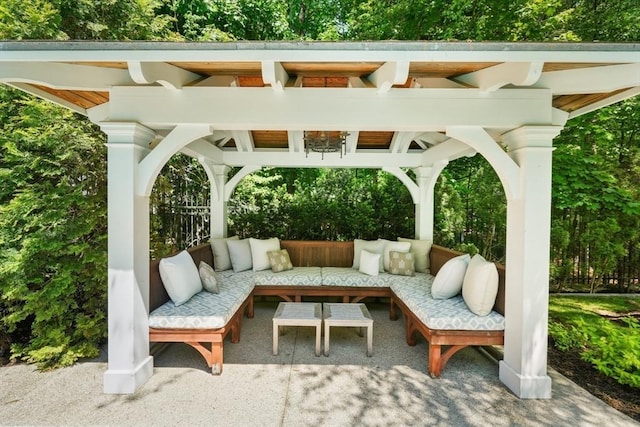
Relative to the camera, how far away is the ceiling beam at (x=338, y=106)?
2848mm

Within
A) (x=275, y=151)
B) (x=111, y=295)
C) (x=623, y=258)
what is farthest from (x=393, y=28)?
(x=111, y=295)

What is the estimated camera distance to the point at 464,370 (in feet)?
→ 10.9

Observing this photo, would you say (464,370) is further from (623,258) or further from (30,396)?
(623,258)

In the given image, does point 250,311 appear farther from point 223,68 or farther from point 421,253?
point 223,68

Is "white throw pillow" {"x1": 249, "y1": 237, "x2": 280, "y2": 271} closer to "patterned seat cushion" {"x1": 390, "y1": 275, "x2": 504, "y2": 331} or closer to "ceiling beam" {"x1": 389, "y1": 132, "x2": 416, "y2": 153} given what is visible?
"patterned seat cushion" {"x1": 390, "y1": 275, "x2": 504, "y2": 331}

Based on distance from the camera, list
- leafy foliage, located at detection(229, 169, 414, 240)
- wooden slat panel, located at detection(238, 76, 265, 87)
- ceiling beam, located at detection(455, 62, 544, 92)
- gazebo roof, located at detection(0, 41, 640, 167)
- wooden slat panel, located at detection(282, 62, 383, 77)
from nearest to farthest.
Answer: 1. gazebo roof, located at detection(0, 41, 640, 167)
2. ceiling beam, located at detection(455, 62, 544, 92)
3. wooden slat panel, located at detection(282, 62, 383, 77)
4. wooden slat panel, located at detection(238, 76, 265, 87)
5. leafy foliage, located at detection(229, 169, 414, 240)

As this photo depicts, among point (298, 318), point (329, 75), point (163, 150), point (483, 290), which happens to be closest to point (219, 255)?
point (298, 318)

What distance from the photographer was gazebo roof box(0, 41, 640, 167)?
2209mm

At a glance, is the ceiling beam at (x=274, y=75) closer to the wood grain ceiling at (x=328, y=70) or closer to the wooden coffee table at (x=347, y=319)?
the wood grain ceiling at (x=328, y=70)

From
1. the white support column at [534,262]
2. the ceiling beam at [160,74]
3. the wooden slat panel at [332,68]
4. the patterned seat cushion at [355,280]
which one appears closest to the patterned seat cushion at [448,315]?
the white support column at [534,262]

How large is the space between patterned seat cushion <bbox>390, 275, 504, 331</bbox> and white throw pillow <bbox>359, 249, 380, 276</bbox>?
3.55 feet

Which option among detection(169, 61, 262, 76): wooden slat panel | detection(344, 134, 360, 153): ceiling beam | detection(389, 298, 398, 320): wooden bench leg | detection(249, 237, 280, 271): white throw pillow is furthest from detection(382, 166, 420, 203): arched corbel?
detection(169, 61, 262, 76): wooden slat panel

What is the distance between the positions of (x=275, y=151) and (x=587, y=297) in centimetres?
624

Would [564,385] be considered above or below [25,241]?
below
